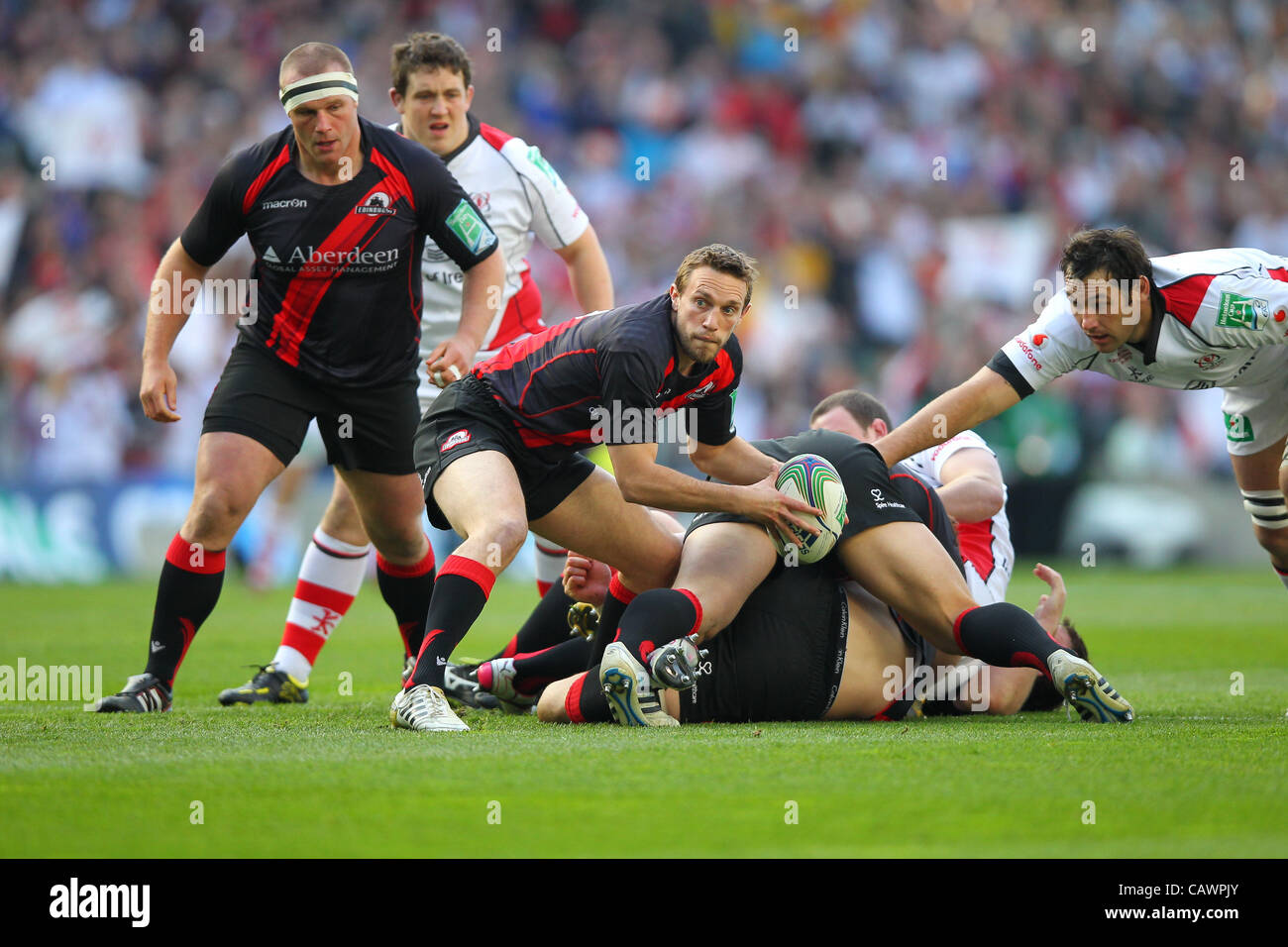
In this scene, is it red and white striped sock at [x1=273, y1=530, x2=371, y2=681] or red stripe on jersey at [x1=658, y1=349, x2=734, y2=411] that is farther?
red and white striped sock at [x1=273, y1=530, x2=371, y2=681]

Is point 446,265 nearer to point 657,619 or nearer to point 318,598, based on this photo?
point 318,598

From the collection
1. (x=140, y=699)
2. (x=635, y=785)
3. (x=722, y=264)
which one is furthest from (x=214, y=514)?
(x=635, y=785)

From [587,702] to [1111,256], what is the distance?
2.51 m

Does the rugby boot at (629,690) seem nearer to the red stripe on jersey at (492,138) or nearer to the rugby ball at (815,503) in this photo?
the rugby ball at (815,503)

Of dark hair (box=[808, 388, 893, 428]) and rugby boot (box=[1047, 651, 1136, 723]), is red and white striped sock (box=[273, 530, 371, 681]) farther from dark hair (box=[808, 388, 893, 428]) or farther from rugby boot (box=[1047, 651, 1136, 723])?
rugby boot (box=[1047, 651, 1136, 723])

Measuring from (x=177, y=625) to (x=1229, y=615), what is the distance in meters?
8.42

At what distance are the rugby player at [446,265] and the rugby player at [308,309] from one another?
0.61m

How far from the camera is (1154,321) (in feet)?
18.6

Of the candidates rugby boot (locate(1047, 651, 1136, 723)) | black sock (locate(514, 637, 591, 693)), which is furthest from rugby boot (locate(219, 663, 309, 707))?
rugby boot (locate(1047, 651, 1136, 723))

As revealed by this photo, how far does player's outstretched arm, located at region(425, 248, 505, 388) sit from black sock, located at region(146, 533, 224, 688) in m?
1.18
